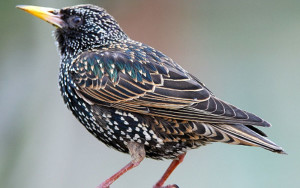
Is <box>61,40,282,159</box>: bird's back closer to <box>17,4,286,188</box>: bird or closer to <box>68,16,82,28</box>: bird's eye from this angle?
<box>17,4,286,188</box>: bird

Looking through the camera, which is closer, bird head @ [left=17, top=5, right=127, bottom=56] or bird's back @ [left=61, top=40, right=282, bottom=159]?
bird's back @ [left=61, top=40, right=282, bottom=159]

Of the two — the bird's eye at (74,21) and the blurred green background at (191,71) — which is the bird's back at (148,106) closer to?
the bird's eye at (74,21)

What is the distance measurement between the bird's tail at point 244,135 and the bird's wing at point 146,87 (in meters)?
0.08

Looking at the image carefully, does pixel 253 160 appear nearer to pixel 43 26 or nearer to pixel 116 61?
pixel 116 61

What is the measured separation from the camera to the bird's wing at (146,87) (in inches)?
152

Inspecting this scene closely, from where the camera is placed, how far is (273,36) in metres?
6.93

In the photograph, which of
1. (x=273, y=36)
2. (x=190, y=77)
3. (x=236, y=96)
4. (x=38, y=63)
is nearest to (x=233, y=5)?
(x=273, y=36)

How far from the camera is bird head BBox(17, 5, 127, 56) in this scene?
4484 millimetres

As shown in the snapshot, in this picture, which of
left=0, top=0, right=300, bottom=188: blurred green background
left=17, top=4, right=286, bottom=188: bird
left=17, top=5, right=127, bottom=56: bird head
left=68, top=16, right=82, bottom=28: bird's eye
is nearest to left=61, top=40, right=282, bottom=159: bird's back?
left=17, top=4, right=286, bottom=188: bird

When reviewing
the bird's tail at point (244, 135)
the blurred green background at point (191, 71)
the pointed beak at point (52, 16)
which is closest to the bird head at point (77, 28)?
the pointed beak at point (52, 16)

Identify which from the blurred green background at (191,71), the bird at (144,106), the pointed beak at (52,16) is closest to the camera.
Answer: the bird at (144,106)

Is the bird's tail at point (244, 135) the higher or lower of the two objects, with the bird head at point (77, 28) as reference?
lower

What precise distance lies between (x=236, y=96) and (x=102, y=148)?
1.50m

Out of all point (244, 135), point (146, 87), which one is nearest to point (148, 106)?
point (146, 87)
